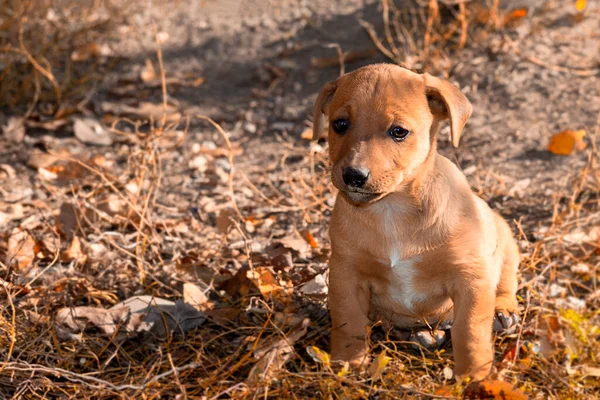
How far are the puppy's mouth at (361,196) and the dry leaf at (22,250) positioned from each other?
211 centimetres

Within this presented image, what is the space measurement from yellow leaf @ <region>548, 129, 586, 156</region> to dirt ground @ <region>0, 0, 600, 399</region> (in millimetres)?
101

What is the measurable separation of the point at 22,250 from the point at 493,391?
2.75 m

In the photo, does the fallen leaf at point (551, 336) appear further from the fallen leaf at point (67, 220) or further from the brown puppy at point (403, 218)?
the fallen leaf at point (67, 220)

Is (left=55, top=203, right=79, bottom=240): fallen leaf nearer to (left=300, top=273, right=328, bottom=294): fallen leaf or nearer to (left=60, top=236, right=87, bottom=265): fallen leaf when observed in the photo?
(left=60, top=236, right=87, bottom=265): fallen leaf

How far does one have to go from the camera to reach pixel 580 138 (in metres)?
5.61

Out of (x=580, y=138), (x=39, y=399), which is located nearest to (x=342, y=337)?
(x=39, y=399)

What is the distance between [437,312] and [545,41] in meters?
3.89

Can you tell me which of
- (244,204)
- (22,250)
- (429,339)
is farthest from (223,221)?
(429,339)

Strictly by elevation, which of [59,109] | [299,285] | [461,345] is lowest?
[59,109]

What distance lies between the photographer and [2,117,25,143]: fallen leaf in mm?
6551

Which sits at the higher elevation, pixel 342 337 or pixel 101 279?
pixel 342 337

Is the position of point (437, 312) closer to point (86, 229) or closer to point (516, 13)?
point (86, 229)

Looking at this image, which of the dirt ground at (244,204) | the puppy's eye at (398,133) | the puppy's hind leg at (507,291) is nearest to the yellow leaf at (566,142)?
the dirt ground at (244,204)

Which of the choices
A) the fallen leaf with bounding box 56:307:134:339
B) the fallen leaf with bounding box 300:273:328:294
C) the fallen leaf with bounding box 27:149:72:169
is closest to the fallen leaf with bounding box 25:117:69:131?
the fallen leaf with bounding box 27:149:72:169
